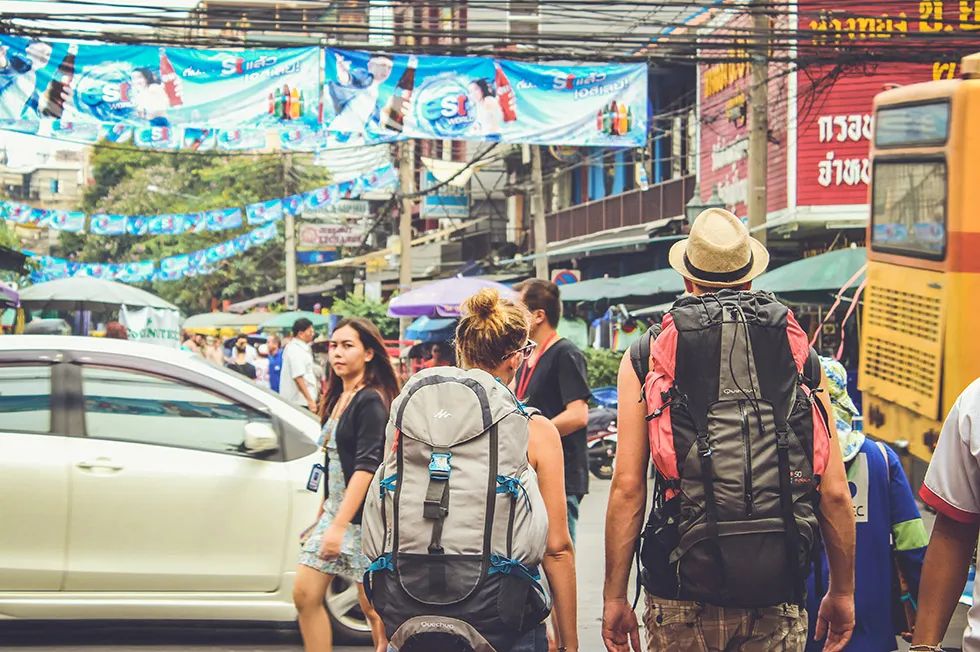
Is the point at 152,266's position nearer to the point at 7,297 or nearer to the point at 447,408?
the point at 7,297

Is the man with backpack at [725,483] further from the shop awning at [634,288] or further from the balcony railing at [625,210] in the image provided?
the balcony railing at [625,210]

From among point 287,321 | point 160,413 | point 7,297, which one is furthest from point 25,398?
point 287,321

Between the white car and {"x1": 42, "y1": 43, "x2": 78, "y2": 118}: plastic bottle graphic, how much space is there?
945cm

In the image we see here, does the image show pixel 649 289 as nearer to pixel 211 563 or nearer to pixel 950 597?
pixel 211 563

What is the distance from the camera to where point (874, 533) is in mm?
4164

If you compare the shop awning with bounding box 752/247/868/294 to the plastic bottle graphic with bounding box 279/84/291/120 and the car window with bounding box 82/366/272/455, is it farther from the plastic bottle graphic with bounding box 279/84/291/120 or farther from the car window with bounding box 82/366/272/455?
the car window with bounding box 82/366/272/455

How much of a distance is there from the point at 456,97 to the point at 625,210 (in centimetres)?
1525

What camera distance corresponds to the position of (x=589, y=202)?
33969mm

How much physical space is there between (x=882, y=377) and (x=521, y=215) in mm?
28944

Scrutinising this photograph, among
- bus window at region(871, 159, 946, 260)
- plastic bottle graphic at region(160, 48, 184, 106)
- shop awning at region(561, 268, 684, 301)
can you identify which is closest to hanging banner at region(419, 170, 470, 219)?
shop awning at region(561, 268, 684, 301)

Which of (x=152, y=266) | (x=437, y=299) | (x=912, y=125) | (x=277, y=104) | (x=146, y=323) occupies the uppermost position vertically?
(x=277, y=104)

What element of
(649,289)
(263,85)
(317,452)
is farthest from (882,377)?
(649,289)

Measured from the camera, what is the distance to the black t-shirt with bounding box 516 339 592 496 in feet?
20.9

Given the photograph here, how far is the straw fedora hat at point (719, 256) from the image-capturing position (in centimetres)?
371
